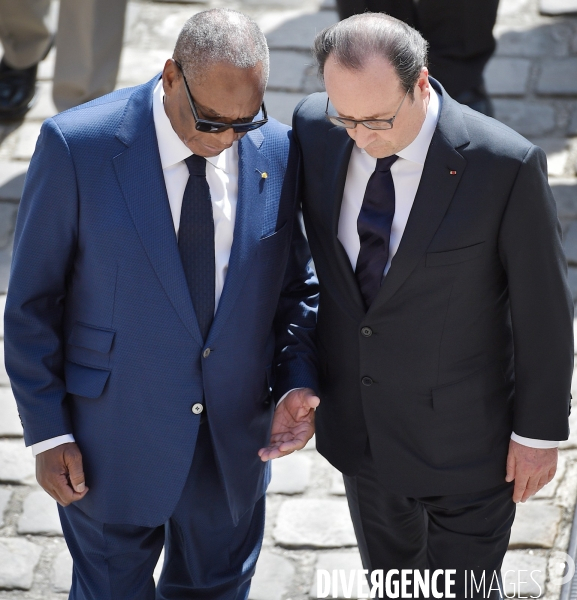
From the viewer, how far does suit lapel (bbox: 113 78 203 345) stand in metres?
2.48

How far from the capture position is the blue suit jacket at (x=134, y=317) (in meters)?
2.47

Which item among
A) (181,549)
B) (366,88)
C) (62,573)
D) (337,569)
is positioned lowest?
(62,573)

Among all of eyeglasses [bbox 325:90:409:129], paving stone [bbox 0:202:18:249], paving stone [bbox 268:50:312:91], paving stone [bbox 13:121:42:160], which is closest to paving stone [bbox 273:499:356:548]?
eyeglasses [bbox 325:90:409:129]

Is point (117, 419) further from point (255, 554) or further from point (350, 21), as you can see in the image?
point (350, 21)

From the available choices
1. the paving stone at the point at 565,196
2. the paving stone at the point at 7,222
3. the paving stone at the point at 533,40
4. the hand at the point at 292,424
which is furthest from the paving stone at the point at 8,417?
the paving stone at the point at 533,40

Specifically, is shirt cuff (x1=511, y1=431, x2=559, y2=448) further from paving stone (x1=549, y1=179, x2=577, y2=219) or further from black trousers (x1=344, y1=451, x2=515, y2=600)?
paving stone (x1=549, y1=179, x2=577, y2=219)

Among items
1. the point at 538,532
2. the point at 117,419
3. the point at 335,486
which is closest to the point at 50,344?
the point at 117,419

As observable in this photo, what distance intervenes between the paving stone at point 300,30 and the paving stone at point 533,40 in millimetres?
1054

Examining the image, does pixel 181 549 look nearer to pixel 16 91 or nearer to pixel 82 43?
pixel 82 43

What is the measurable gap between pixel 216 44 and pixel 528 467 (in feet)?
4.50

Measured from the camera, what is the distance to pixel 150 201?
2.48 metres

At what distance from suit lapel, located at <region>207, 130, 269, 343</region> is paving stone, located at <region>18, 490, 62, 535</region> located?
152 centimetres

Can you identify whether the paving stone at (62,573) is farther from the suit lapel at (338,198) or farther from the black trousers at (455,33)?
the black trousers at (455,33)

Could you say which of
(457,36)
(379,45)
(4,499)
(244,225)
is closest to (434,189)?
(379,45)
